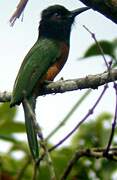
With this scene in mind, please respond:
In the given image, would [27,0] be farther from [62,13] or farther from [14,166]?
[62,13]

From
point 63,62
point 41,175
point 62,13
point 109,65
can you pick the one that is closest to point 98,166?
point 41,175

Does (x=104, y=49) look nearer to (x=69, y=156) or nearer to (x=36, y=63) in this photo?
(x=69, y=156)

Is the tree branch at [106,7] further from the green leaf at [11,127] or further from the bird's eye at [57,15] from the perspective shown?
the bird's eye at [57,15]

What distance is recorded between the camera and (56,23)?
204 inches

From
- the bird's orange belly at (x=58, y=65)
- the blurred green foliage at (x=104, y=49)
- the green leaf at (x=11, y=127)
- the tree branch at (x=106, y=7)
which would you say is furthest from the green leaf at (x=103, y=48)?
the bird's orange belly at (x=58, y=65)

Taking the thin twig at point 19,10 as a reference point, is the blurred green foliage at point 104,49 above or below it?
below

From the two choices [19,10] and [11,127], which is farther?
[11,127]

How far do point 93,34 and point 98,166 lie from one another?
3.29 feet

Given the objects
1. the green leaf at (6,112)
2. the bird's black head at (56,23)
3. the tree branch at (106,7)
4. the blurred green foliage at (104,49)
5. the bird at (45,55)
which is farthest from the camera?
the bird's black head at (56,23)

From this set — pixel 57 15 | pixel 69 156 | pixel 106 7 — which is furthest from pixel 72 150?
pixel 57 15

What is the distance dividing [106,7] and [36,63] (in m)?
1.92

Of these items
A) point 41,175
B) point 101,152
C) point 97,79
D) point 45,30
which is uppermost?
point 101,152

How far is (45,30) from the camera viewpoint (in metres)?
5.18

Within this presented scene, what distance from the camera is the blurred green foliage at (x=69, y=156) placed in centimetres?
319
